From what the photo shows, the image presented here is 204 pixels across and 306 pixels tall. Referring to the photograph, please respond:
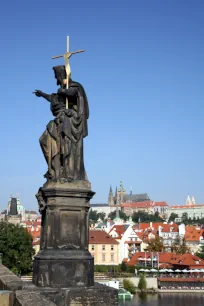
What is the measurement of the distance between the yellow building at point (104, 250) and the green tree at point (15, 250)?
23450 mm

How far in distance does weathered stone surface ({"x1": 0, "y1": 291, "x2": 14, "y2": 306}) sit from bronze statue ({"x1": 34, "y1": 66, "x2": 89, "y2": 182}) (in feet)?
6.41

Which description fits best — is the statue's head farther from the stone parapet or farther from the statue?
the stone parapet

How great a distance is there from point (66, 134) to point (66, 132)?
3cm

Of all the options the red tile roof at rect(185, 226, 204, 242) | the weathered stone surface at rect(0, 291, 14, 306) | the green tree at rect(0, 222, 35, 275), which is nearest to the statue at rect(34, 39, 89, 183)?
the weathered stone surface at rect(0, 291, 14, 306)

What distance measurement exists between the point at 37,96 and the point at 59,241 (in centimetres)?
260

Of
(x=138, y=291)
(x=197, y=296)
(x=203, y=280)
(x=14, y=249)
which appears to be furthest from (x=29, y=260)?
(x=203, y=280)

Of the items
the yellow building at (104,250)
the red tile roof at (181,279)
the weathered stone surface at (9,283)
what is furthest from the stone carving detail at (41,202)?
the yellow building at (104,250)

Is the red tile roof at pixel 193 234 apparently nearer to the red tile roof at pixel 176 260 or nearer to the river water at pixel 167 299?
the red tile roof at pixel 176 260

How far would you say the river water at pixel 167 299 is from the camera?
46844 mm

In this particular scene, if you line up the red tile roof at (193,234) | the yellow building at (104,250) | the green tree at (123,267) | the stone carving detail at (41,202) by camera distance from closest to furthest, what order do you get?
the stone carving detail at (41,202) < the green tree at (123,267) < the yellow building at (104,250) < the red tile roof at (193,234)

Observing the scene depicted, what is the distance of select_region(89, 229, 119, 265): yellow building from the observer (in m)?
69.9

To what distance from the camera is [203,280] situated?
197 ft

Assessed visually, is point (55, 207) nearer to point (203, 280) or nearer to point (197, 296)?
point (197, 296)

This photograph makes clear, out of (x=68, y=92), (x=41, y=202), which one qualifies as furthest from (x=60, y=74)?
(x=41, y=202)
